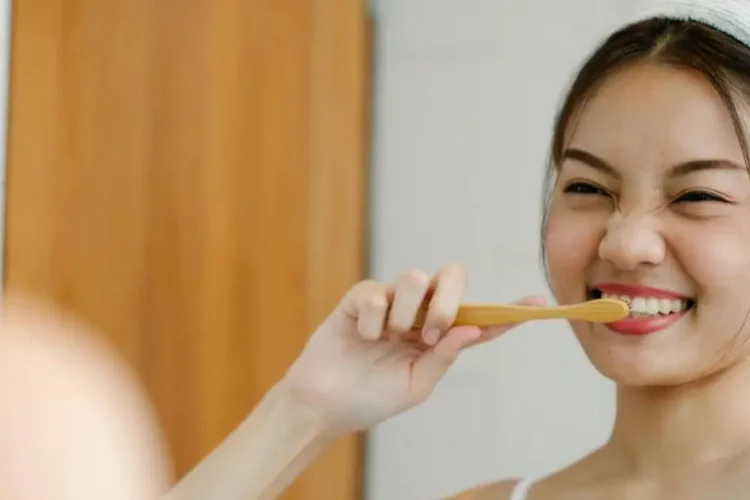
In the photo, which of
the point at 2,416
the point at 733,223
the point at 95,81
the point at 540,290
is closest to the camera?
the point at 733,223

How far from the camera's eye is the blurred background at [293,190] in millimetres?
890

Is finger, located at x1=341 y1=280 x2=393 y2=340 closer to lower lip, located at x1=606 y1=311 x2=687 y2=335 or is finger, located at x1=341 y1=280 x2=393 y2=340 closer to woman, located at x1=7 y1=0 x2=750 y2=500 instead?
woman, located at x1=7 y1=0 x2=750 y2=500

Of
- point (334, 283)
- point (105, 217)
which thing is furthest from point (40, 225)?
point (334, 283)

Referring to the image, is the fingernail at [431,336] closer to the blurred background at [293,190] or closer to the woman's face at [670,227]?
the woman's face at [670,227]

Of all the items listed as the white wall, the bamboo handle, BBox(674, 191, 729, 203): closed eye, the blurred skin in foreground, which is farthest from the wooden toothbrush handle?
the white wall

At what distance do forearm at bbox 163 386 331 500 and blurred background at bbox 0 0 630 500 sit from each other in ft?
1.05

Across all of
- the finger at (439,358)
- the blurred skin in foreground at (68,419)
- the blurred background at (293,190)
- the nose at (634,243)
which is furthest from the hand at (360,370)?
the blurred background at (293,190)

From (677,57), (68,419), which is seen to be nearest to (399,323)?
(677,57)

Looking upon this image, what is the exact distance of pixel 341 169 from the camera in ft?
3.58

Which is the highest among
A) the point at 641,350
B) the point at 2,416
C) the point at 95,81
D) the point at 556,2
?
the point at 556,2

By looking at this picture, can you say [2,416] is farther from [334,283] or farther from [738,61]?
[738,61]

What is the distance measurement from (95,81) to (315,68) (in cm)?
27

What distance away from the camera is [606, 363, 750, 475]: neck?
1.93ft

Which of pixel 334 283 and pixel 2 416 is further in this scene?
pixel 334 283
